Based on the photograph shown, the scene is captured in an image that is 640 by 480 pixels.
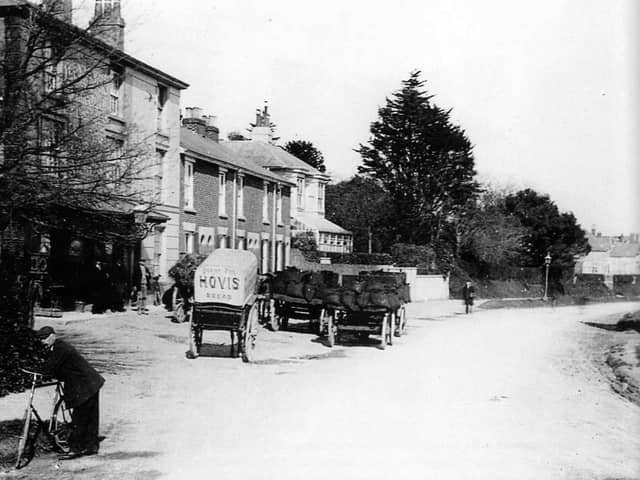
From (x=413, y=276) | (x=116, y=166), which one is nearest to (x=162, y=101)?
(x=116, y=166)

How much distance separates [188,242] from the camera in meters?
29.0

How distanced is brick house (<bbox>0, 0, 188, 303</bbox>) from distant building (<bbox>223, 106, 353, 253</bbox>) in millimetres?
19166

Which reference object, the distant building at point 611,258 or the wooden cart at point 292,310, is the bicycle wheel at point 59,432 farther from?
the distant building at point 611,258

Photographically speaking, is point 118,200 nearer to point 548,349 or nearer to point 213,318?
point 213,318

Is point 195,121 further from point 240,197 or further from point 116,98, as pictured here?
point 116,98

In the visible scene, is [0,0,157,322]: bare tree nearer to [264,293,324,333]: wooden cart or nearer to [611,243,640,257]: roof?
[264,293,324,333]: wooden cart

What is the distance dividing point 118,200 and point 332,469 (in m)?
6.55

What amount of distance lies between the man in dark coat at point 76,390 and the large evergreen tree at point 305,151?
66627 mm

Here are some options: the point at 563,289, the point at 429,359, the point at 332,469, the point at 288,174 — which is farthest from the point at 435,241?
the point at 332,469

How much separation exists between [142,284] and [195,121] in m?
17.1

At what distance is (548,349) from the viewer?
2072 cm

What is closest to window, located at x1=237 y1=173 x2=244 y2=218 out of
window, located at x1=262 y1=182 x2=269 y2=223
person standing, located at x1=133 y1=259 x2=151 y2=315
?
window, located at x1=262 y1=182 x2=269 y2=223

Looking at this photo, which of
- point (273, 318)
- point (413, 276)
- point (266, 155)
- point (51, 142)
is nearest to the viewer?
point (51, 142)

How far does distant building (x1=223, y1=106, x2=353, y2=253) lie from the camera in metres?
47.2
